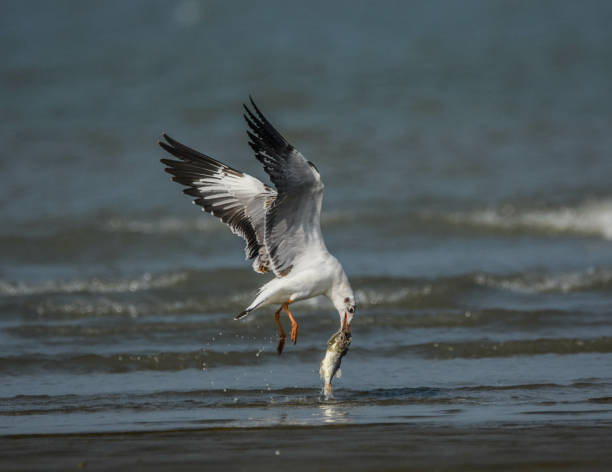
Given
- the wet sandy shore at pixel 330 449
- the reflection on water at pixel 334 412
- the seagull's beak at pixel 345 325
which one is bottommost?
the wet sandy shore at pixel 330 449

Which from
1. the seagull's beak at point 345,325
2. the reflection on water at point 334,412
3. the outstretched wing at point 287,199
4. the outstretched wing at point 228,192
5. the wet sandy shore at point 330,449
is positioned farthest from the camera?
the outstretched wing at point 228,192

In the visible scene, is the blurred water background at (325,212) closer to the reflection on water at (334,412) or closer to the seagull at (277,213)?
the reflection on water at (334,412)

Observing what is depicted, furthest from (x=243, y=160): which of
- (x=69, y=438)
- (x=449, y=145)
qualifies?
(x=69, y=438)

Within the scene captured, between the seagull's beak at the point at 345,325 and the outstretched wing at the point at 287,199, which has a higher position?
the outstretched wing at the point at 287,199

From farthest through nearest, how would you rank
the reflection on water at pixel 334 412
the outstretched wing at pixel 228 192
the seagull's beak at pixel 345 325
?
the outstretched wing at pixel 228 192, the seagull's beak at pixel 345 325, the reflection on water at pixel 334 412

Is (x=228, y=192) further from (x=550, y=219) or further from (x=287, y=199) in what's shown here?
(x=550, y=219)

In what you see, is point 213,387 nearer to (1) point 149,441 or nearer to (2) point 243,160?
(1) point 149,441

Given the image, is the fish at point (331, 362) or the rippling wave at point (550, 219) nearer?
the fish at point (331, 362)

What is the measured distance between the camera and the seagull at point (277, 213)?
7195mm

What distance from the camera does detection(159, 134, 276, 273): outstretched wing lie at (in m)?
8.34

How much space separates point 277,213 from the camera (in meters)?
7.55

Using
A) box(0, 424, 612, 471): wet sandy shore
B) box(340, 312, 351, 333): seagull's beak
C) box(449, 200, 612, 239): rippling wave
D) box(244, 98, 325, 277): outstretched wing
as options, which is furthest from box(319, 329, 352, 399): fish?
box(449, 200, 612, 239): rippling wave

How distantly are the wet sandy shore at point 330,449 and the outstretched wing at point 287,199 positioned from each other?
1.85 metres

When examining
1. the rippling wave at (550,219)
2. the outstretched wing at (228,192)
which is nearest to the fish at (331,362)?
the outstretched wing at (228,192)
